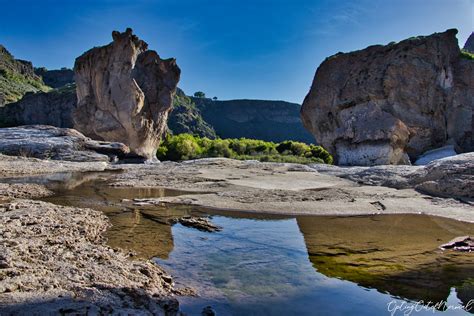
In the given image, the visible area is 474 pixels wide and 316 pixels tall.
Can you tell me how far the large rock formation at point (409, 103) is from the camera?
26688mm

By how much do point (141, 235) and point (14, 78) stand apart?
11099 cm

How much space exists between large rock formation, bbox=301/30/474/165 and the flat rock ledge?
79.9ft

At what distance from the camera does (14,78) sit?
99750mm

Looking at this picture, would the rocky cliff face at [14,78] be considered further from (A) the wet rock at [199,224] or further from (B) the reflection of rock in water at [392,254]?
(B) the reflection of rock in water at [392,254]

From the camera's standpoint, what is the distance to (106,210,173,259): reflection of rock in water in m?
5.92

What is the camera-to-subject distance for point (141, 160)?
134 ft

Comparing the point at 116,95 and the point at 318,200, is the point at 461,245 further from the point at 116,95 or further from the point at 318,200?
the point at 116,95

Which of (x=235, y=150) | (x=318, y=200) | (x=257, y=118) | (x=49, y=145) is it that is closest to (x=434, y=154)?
(x=318, y=200)

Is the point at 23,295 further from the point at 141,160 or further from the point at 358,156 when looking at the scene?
the point at 141,160

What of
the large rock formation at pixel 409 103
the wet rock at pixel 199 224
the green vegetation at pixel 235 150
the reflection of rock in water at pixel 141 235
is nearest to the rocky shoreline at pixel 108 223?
the reflection of rock in water at pixel 141 235

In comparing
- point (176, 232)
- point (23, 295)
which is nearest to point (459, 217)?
point (176, 232)

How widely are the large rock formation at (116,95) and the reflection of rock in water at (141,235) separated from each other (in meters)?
33.9

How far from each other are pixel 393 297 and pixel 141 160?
38320mm

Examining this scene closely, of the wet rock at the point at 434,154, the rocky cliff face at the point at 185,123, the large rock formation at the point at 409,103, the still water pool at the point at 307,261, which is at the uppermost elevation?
the rocky cliff face at the point at 185,123
